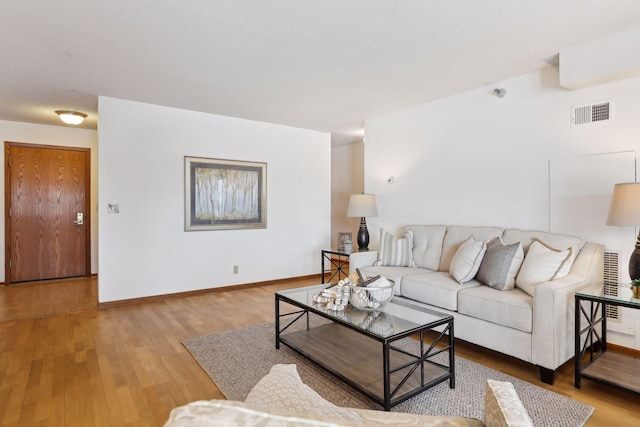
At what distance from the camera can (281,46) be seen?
2748 mm

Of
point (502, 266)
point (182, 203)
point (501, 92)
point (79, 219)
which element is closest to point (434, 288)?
point (502, 266)

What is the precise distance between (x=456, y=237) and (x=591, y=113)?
4.95ft

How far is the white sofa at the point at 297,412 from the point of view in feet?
1.65

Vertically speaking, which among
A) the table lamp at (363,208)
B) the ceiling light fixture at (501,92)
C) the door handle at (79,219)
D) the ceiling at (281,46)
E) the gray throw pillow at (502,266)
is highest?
the ceiling at (281,46)

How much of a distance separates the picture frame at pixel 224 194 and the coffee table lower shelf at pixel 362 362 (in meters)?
2.37

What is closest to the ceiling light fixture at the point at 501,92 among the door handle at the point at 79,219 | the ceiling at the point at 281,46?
the ceiling at the point at 281,46

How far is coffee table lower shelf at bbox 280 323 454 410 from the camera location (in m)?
2.06

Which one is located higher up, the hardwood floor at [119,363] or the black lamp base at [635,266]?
the black lamp base at [635,266]

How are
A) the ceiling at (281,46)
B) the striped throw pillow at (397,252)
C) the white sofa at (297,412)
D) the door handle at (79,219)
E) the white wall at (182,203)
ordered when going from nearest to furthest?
the white sofa at (297,412)
the ceiling at (281,46)
the striped throw pillow at (397,252)
the white wall at (182,203)
the door handle at (79,219)

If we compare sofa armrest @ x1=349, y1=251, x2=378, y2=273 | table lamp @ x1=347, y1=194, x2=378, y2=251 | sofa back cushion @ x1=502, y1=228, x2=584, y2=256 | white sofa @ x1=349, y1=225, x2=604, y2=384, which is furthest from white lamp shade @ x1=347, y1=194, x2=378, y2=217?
sofa back cushion @ x1=502, y1=228, x2=584, y2=256

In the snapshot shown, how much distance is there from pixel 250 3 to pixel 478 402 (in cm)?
270

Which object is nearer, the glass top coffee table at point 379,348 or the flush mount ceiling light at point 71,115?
Result: the glass top coffee table at point 379,348

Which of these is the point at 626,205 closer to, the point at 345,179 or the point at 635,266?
the point at 635,266

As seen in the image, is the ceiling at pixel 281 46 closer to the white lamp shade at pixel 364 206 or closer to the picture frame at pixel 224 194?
the picture frame at pixel 224 194
